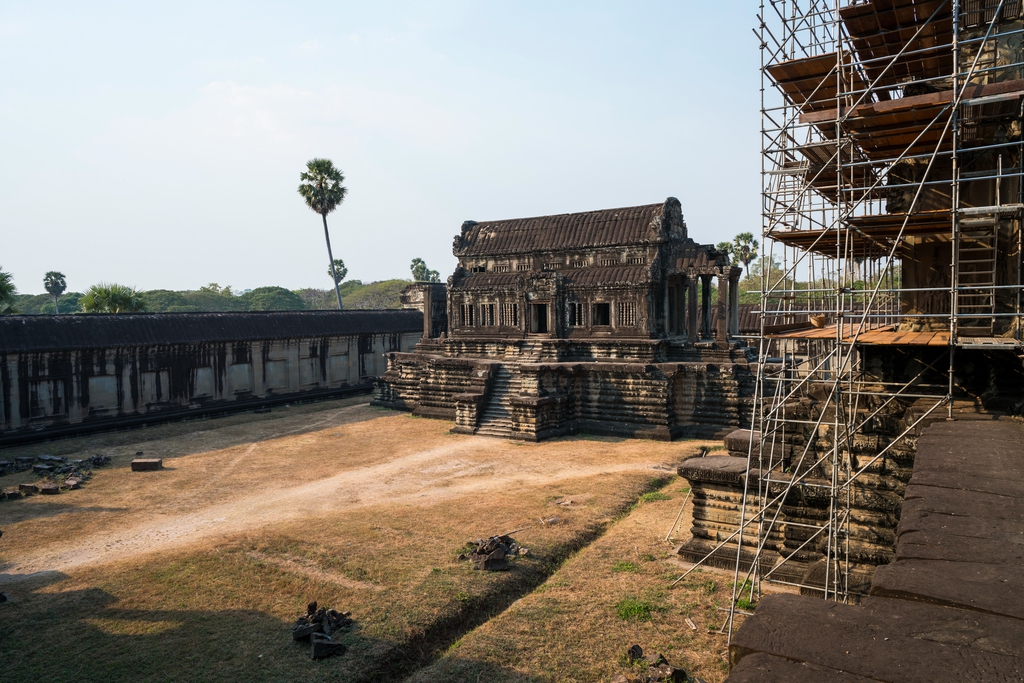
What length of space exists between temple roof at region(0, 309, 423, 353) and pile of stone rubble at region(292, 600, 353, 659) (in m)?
18.1

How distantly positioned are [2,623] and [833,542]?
10.8 meters

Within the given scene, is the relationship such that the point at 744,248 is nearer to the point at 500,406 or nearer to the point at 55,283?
the point at 500,406

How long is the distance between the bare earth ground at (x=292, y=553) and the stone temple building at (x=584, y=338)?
87.6 inches

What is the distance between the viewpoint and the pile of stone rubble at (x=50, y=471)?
1455 centimetres

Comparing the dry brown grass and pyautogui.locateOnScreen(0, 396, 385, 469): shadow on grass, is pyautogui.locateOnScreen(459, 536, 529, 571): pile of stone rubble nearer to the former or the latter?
the dry brown grass

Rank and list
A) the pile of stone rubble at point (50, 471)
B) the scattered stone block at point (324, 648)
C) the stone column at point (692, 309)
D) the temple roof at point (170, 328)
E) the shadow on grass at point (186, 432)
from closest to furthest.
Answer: the scattered stone block at point (324, 648)
the pile of stone rubble at point (50, 471)
the shadow on grass at point (186, 432)
the temple roof at point (170, 328)
the stone column at point (692, 309)

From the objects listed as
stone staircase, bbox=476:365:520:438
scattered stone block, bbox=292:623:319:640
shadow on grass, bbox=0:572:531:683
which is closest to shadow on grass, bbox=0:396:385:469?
stone staircase, bbox=476:365:520:438

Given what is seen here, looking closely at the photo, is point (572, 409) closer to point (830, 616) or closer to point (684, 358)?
point (684, 358)

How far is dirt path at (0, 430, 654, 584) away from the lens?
35.5ft

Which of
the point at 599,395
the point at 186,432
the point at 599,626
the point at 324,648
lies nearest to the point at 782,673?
the point at 599,626

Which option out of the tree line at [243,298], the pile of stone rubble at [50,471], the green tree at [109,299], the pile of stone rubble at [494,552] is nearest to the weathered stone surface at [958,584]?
the pile of stone rubble at [494,552]

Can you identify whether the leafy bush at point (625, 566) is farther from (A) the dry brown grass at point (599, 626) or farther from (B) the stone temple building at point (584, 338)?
(B) the stone temple building at point (584, 338)

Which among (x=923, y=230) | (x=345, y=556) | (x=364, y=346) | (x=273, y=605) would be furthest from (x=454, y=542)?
(x=364, y=346)

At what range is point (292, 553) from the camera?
1033 cm
